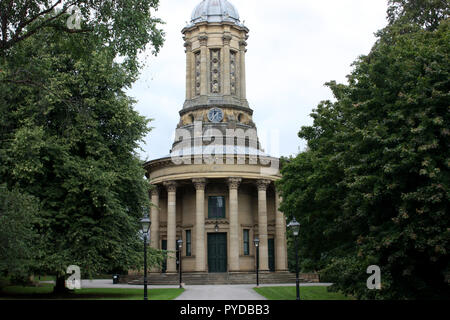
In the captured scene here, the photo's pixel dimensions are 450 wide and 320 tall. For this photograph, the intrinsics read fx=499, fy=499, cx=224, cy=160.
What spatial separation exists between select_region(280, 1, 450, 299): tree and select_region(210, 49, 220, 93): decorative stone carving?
32.9 meters

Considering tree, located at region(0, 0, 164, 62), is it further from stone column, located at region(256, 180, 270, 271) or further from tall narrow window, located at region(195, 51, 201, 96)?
tall narrow window, located at region(195, 51, 201, 96)

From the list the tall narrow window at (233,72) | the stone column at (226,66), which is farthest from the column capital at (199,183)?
the tall narrow window at (233,72)

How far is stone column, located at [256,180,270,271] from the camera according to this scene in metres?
46.8

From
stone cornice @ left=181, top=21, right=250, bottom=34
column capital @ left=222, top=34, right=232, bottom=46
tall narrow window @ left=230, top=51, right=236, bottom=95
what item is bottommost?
tall narrow window @ left=230, top=51, right=236, bottom=95

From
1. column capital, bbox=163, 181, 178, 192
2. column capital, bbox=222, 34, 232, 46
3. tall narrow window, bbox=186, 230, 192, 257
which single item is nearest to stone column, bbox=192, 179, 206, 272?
column capital, bbox=163, 181, 178, 192

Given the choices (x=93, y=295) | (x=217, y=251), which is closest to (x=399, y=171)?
(x=93, y=295)

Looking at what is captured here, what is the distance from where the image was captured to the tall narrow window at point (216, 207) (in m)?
49.5

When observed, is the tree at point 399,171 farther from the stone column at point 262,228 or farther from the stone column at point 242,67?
the stone column at point 242,67

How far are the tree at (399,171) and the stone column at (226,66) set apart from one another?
105ft

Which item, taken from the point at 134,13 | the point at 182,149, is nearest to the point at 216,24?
the point at 182,149

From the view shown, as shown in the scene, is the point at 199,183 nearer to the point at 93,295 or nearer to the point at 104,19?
the point at 93,295

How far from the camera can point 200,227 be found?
46.0 m

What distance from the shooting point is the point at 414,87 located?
18.5 meters
